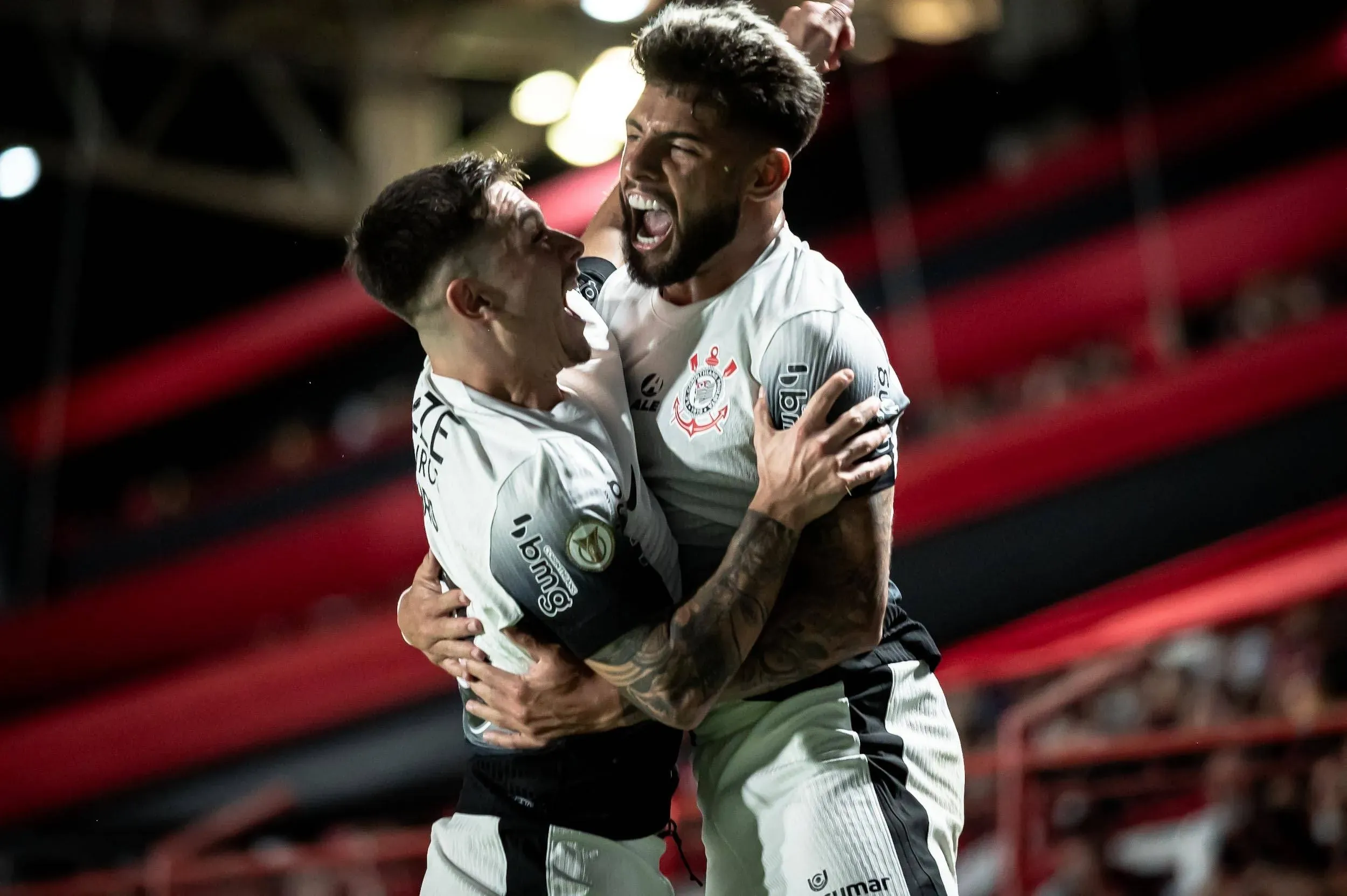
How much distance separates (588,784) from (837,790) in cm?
39

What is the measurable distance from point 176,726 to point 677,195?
6436mm

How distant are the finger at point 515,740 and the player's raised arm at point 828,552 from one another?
1.01 feet

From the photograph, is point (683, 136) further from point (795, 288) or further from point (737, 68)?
point (795, 288)

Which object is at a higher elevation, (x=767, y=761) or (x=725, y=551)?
(x=725, y=551)

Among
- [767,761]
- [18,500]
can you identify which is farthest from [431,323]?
[18,500]

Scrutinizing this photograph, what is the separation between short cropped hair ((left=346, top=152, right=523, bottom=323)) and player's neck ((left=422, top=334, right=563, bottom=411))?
0.34ft

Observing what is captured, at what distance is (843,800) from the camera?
7.59 feet

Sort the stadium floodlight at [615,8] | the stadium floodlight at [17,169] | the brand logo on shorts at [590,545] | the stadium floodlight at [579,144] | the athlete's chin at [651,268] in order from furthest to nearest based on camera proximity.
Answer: the stadium floodlight at [579,144] → the stadium floodlight at [17,169] → the stadium floodlight at [615,8] → the athlete's chin at [651,268] → the brand logo on shorts at [590,545]

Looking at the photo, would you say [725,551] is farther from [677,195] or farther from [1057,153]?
[1057,153]

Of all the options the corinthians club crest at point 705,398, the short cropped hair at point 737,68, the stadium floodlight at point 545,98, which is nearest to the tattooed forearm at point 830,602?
the corinthians club crest at point 705,398

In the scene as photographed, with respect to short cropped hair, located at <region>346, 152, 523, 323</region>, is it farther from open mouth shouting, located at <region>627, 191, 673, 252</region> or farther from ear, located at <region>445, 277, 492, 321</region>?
open mouth shouting, located at <region>627, 191, 673, 252</region>

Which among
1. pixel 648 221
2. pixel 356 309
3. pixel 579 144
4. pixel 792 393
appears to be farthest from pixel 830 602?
pixel 579 144

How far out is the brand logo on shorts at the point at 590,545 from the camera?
7.08ft

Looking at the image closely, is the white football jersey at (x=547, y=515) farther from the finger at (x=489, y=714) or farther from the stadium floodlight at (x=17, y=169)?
the stadium floodlight at (x=17, y=169)
